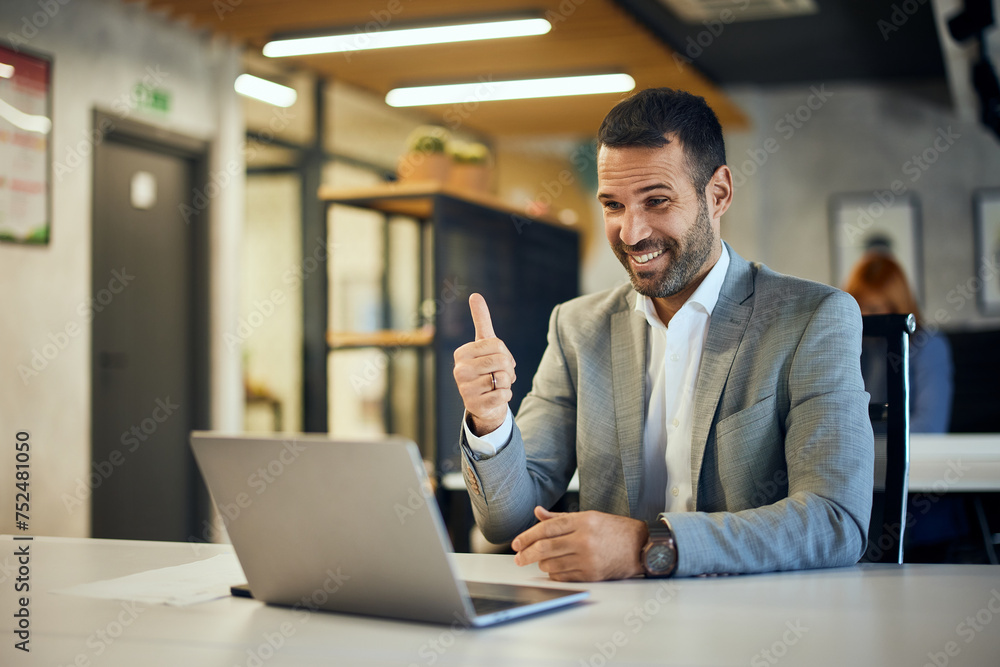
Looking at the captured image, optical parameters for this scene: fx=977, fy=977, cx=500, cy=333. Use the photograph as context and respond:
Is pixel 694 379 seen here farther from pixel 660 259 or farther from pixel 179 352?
pixel 179 352

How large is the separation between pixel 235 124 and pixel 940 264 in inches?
208

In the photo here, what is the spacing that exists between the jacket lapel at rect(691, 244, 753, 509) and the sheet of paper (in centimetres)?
72

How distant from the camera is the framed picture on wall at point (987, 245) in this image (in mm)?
7262

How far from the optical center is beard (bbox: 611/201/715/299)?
1659 millimetres

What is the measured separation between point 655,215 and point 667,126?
15 cm

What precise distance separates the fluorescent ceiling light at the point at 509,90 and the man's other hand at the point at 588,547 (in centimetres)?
487

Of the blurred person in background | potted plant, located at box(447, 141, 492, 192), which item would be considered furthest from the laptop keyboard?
potted plant, located at box(447, 141, 492, 192)

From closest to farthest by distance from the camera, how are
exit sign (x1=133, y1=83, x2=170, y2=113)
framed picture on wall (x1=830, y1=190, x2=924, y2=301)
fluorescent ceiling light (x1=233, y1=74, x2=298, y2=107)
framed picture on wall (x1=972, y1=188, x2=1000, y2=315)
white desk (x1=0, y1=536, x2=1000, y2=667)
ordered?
white desk (x1=0, y1=536, x2=1000, y2=667), exit sign (x1=133, y1=83, x2=170, y2=113), fluorescent ceiling light (x1=233, y1=74, x2=298, y2=107), framed picture on wall (x1=972, y1=188, x2=1000, y2=315), framed picture on wall (x1=830, y1=190, x2=924, y2=301)

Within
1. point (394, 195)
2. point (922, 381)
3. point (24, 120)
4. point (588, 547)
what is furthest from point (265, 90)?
point (588, 547)

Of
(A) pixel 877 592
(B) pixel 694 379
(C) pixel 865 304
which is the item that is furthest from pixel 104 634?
(C) pixel 865 304

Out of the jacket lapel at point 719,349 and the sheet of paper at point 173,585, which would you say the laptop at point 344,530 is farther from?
the jacket lapel at point 719,349

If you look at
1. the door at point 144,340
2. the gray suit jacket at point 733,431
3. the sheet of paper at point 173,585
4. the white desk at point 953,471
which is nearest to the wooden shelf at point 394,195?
the door at point 144,340

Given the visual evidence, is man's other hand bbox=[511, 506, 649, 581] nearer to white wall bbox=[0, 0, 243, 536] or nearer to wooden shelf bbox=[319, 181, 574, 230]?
wooden shelf bbox=[319, 181, 574, 230]

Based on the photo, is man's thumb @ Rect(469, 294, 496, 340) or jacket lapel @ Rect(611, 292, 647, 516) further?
jacket lapel @ Rect(611, 292, 647, 516)
